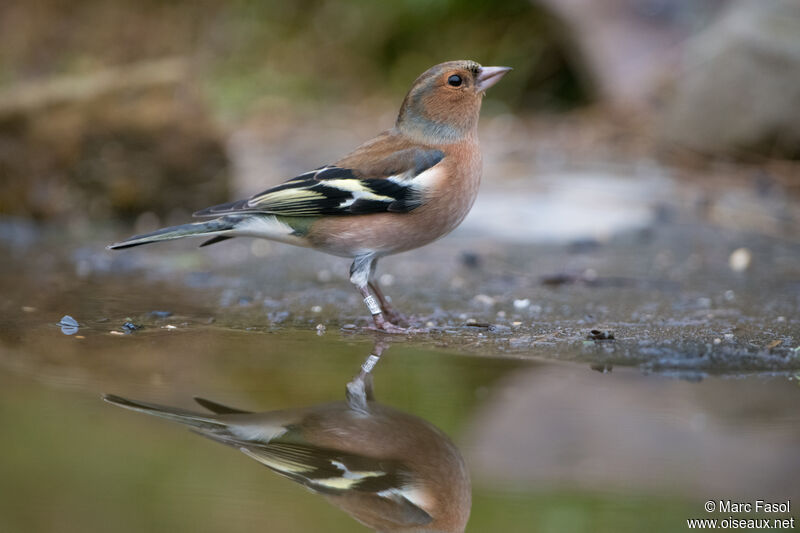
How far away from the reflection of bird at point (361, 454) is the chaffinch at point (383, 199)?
1.30m

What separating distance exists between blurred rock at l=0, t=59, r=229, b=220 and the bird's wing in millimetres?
2822

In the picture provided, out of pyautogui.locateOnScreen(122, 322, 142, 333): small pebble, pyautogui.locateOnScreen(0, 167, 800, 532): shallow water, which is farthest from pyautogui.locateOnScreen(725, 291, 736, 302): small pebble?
pyautogui.locateOnScreen(122, 322, 142, 333): small pebble

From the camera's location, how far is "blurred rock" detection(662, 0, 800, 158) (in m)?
7.89

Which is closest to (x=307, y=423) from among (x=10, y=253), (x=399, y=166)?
(x=399, y=166)

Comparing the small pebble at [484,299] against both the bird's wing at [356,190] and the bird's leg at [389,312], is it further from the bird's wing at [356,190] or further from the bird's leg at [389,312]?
the bird's wing at [356,190]

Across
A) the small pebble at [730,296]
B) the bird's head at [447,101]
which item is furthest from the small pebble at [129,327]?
the small pebble at [730,296]

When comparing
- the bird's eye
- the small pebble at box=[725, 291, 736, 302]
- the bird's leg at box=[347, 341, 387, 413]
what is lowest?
the bird's leg at box=[347, 341, 387, 413]

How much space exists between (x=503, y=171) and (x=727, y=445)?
6062 mm

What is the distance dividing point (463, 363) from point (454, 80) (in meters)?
Answer: 1.62

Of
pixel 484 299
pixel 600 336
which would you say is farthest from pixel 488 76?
pixel 600 336

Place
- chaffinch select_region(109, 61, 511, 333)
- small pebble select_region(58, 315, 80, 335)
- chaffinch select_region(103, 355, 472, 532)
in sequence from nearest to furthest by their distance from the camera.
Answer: chaffinch select_region(103, 355, 472, 532)
small pebble select_region(58, 315, 80, 335)
chaffinch select_region(109, 61, 511, 333)

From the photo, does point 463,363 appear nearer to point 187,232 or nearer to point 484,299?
point 484,299

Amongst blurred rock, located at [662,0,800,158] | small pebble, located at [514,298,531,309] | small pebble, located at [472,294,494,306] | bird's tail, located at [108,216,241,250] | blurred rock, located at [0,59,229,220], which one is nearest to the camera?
bird's tail, located at [108,216,241,250]

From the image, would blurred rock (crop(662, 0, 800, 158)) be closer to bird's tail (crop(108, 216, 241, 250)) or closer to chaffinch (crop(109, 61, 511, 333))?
chaffinch (crop(109, 61, 511, 333))
